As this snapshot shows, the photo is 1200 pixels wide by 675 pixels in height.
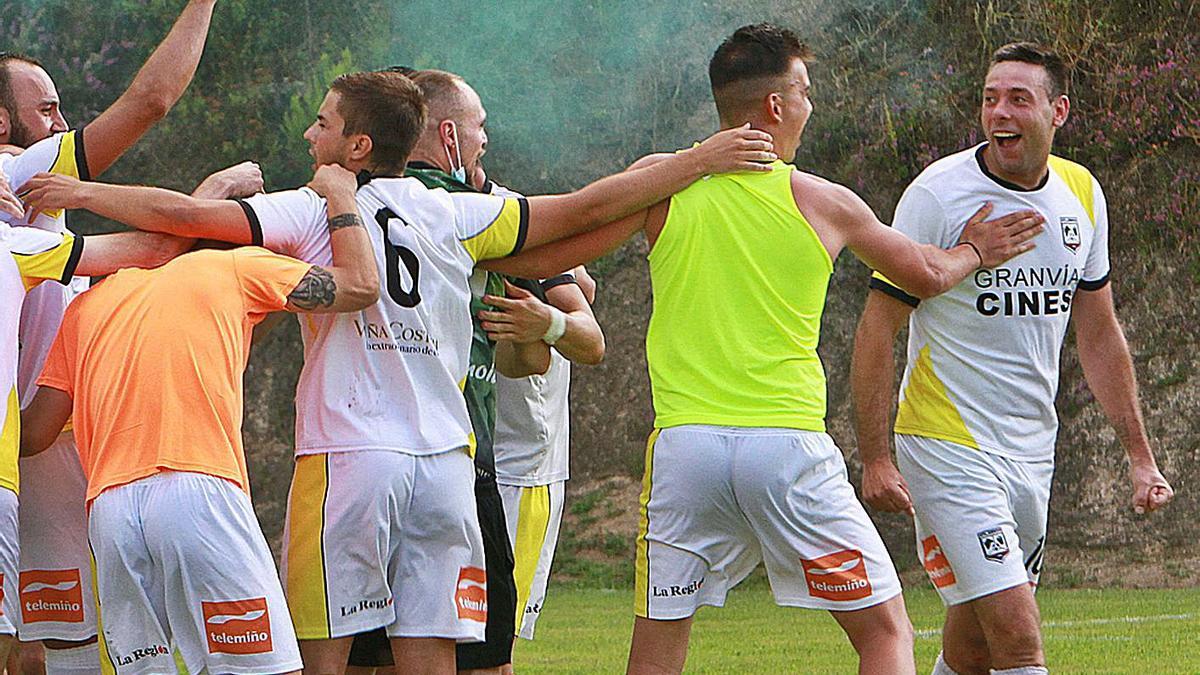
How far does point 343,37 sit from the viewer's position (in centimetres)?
1593

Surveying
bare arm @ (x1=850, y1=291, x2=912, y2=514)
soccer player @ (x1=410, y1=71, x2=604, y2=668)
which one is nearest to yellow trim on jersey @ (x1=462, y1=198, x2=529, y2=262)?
soccer player @ (x1=410, y1=71, x2=604, y2=668)

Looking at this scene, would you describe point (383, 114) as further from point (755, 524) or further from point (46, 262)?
point (755, 524)

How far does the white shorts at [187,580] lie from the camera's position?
3.95 metres

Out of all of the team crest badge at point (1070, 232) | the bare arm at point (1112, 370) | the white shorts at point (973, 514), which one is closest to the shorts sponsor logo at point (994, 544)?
the white shorts at point (973, 514)

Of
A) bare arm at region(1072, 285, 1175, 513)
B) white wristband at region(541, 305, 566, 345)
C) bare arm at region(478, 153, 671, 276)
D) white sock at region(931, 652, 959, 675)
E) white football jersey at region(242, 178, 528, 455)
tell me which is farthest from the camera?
bare arm at region(1072, 285, 1175, 513)

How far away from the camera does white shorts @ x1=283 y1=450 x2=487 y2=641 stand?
13.5ft

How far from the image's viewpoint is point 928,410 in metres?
5.47

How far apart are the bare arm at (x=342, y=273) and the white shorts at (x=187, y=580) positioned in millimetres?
523

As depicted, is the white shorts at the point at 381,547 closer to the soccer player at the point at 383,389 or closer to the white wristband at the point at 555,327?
the soccer player at the point at 383,389

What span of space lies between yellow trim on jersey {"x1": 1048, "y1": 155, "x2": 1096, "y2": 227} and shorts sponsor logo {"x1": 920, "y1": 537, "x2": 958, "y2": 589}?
1.29 metres

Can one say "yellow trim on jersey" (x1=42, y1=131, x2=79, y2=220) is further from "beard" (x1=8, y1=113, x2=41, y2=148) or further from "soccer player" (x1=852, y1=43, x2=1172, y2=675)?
"soccer player" (x1=852, y1=43, x2=1172, y2=675)

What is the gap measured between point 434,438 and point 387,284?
16.9 inches

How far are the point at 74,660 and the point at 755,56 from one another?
282cm

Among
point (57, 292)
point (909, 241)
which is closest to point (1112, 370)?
point (909, 241)
